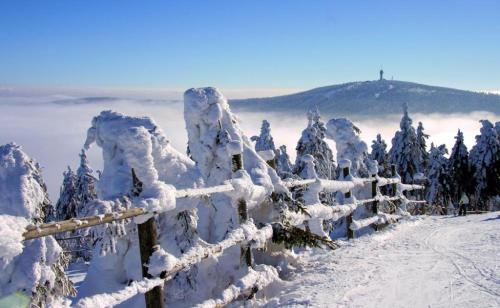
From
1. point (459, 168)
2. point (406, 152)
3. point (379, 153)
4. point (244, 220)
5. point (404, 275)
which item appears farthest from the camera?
point (379, 153)

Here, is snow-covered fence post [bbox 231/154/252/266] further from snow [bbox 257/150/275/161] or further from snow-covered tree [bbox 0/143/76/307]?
snow-covered tree [bbox 0/143/76/307]

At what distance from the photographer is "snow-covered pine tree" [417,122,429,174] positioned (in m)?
54.9

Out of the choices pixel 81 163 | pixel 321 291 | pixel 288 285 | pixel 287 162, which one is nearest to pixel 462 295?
pixel 321 291

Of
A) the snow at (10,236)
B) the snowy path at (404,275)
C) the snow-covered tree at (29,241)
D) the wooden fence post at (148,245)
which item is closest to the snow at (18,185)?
the snow-covered tree at (29,241)

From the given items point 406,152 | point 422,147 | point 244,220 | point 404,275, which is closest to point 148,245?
point 244,220

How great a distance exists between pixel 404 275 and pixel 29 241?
479cm

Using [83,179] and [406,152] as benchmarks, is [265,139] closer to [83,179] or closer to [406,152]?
[83,179]

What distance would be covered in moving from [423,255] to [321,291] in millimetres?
2609

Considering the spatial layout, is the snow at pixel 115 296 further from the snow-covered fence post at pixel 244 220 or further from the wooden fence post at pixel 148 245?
the snow-covered fence post at pixel 244 220

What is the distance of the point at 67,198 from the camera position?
36.6 metres

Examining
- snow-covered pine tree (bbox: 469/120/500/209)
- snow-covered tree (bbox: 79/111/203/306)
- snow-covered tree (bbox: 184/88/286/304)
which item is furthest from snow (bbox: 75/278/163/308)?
snow-covered pine tree (bbox: 469/120/500/209)

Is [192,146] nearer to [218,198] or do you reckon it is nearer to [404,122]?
[218,198]

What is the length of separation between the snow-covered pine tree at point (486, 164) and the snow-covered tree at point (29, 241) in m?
45.3

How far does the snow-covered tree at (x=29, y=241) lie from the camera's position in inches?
186
